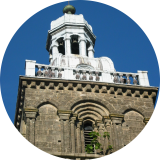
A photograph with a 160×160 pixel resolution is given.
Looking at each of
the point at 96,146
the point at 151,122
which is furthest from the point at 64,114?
the point at 151,122

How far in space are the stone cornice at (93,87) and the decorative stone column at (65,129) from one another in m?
1.70

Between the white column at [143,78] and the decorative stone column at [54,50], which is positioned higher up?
the decorative stone column at [54,50]

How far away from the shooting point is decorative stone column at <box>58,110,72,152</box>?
1156 inches

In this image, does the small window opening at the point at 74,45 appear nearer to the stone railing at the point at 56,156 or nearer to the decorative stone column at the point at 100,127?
the decorative stone column at the point at 100,127

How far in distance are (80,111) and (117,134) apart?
2.30 m

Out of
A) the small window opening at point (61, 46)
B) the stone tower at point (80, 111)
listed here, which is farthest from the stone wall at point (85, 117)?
the small window opening at point (61, 46)

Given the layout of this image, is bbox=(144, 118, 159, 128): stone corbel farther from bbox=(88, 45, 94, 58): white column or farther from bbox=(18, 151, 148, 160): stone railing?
bbox=(88, 45, 94, 58): white column

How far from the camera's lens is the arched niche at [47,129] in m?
29.3

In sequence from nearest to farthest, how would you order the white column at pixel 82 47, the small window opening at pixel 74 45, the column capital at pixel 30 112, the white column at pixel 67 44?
the column capital at pixel 30 112 → the white column at pixel 67 44 → the white column at pixel 82 47 → the small window opening at pixel 74 45

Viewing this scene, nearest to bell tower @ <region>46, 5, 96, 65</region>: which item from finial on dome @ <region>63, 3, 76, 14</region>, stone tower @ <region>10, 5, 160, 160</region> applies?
finial on dome @ <region>63, 3, 76, 14</region>

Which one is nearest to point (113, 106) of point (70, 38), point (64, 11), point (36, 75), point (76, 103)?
point (76, 103)

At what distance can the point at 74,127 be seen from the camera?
101 feet

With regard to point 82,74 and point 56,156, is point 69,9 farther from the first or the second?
point 56,156

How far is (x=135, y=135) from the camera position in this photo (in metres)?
30.8
